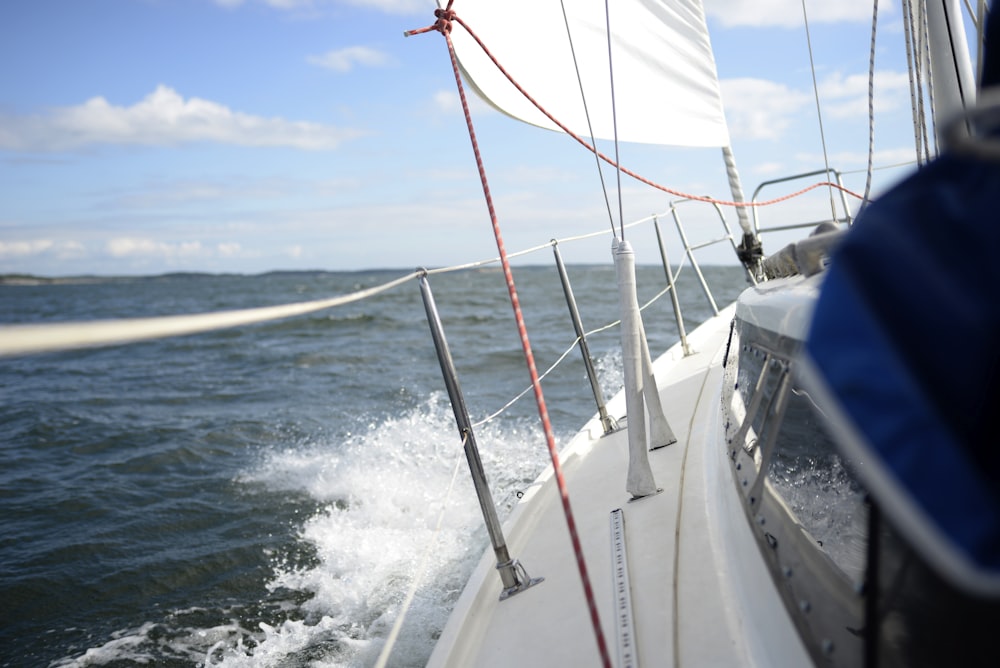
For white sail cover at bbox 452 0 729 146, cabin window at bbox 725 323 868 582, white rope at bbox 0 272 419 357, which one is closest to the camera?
white rope at bbox 0 272 419 357

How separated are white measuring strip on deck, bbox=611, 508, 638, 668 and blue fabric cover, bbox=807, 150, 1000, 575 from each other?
1.06 metres

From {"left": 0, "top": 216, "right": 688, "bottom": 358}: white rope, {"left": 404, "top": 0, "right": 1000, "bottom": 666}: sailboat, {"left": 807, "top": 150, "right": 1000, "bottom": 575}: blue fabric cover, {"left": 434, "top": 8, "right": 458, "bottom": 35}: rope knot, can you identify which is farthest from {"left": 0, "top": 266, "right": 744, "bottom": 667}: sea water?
{"left": 807, "top": 150, "right": 1000, "bottom": 575}: blue fabric cover

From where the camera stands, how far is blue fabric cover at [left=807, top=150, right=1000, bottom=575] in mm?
617

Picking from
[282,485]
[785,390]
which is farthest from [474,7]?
[282,485]

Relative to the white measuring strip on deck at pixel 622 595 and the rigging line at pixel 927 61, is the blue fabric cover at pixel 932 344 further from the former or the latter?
the rigging line at pixel 927 61

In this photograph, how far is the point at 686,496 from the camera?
2285mm

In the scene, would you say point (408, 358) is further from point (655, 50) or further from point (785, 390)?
point (785, 390)

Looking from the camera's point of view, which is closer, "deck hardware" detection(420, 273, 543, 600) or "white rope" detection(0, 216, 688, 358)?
"white rope" detection(0, 216, 688, 358)

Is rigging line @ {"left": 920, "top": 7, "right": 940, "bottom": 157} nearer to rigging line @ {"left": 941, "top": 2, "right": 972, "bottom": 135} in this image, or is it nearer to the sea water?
rigging line @ {"left": 941, "top": 2, "right": 972, "bottom": 135}

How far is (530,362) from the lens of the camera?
160cm

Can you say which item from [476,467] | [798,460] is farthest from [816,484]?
[476,467]

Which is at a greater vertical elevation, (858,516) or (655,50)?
(655,50)

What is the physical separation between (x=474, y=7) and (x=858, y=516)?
5.85 ft

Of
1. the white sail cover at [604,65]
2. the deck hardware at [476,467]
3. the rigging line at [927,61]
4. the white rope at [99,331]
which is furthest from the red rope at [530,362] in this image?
the rigging line at [927,61]
